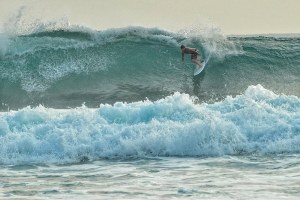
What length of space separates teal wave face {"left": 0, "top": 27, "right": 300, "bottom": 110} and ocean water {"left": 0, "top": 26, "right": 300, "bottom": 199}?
0.03 m

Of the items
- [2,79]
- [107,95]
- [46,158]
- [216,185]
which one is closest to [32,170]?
[46,158]

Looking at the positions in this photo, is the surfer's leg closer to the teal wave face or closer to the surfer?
the surfer

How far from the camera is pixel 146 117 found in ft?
49.3

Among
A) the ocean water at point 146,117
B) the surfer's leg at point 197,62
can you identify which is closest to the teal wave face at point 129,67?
the ocean water at point 146,117

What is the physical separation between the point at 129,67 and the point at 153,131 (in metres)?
8.76

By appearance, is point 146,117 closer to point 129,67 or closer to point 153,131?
point 153,131

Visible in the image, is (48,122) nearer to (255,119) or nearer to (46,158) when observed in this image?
(46,158)

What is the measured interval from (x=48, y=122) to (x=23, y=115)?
34.5 inches

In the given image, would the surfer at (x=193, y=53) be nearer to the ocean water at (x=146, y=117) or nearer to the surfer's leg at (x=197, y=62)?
the surfer's leg at (x=197, y=62)

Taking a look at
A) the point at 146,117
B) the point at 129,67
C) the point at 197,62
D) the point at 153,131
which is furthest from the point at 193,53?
the point at 153,131

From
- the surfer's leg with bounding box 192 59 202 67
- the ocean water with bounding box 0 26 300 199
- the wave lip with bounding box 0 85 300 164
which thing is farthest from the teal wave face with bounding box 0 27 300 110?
the wave lip with bounding box 0 85 300 164

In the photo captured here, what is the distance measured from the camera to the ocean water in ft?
34.6

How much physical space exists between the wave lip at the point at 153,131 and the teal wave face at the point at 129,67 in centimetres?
482

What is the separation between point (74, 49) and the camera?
22.9m
